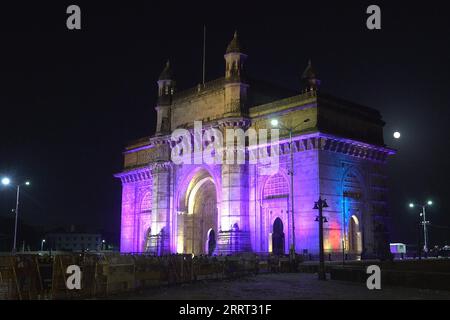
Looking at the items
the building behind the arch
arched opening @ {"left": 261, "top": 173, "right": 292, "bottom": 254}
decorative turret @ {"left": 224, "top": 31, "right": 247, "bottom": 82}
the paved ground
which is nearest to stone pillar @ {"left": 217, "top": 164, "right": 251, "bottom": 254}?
the building behind the arch

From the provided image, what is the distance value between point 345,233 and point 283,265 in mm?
9975

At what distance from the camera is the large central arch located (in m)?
53.9

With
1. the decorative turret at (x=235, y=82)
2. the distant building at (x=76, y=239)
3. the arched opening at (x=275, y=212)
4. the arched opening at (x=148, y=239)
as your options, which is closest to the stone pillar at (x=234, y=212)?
the arched opening at (x=275, y=212)

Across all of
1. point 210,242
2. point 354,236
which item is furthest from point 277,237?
point 210,242

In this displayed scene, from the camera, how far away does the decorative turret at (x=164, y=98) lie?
186 ft

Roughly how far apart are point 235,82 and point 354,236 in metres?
17.4

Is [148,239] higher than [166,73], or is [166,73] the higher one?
[166,73]

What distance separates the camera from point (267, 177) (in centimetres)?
4581

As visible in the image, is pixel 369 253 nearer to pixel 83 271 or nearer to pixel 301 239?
pixel 301 239

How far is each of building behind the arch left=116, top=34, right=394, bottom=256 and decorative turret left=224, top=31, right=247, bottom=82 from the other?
0.31ft

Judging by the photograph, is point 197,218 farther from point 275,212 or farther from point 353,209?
point 353,209

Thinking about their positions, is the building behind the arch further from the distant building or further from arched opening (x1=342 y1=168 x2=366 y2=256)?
the distant building

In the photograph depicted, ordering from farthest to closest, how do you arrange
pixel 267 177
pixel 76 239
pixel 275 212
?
1. pixel 76 239
2. pixel 267 177
3. pixel 275 212
